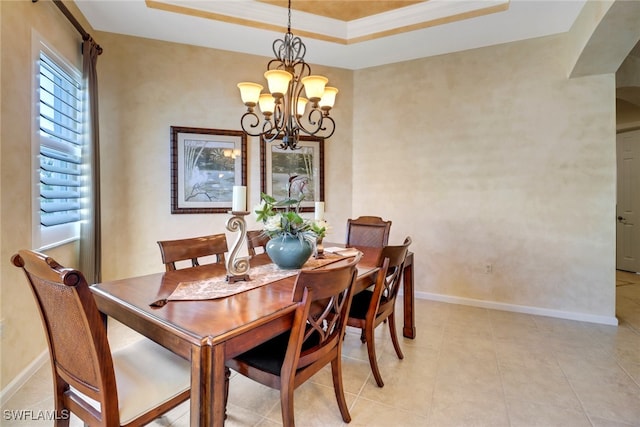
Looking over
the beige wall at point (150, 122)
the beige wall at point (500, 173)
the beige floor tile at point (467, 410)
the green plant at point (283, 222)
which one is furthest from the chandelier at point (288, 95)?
the beige floor tile at point (467, 410)

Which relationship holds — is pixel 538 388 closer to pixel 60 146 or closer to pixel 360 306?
pixel 360 306

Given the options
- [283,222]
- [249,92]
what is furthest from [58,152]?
[283,222]

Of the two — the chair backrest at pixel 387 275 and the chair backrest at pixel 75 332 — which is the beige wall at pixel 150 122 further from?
the chair backrest at pixel 75 332

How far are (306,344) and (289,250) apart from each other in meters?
0.56

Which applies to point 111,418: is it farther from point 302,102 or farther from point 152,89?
→ point 152,89

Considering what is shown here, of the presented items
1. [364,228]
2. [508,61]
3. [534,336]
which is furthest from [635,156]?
[364,228]

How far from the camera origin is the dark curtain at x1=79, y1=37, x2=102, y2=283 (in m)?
2.69

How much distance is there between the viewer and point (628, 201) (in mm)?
4973

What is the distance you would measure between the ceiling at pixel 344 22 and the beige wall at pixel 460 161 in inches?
6.8

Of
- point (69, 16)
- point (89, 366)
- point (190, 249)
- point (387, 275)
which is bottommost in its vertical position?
point (89, 366)

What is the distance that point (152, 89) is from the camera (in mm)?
3279

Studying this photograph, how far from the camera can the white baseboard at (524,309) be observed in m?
3.01

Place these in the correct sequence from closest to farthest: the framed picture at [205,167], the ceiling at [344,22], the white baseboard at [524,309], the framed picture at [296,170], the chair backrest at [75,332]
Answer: the chair backrest at [75,332]
the ceiling at [344,22]
the white baseboard at [524,309]
the framed picture at [205,167]
the framed picture at [296,170]

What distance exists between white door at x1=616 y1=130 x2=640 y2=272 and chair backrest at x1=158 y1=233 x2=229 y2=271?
20.6 ft
